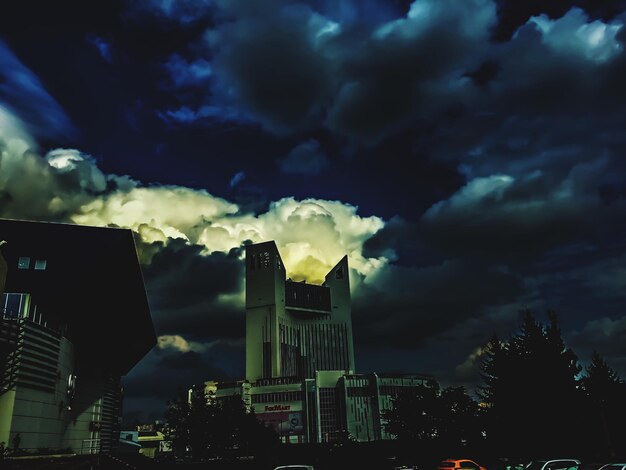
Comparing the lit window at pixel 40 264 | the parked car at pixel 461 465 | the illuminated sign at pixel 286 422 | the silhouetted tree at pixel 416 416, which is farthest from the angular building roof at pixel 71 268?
the illuminated sign at pixel 286 422

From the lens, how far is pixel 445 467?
35219mm

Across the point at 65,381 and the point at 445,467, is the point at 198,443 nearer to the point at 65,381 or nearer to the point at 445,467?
the point at 65,381

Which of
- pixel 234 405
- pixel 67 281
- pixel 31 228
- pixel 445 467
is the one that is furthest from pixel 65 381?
pixel 445 467

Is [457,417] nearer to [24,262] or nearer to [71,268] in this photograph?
[71,268]

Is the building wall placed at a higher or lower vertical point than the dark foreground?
higher

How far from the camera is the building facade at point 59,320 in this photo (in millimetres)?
47656

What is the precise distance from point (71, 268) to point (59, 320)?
607 cm

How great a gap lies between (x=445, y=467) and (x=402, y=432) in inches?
2046

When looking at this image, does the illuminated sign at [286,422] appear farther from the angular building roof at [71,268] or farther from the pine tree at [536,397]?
the pine tree at [536,397]

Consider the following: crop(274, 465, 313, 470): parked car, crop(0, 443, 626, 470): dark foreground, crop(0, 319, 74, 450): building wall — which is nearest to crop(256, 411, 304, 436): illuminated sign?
crop(0, 443, 626, 470): dark foreground

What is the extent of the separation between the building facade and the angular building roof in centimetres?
10

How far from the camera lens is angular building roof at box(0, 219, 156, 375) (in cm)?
5788

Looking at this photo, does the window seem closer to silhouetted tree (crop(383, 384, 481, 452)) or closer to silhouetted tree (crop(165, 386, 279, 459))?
silhouetted tree (crop(165, 386, 279, 459))

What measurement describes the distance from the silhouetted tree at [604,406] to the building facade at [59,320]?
154 ft
